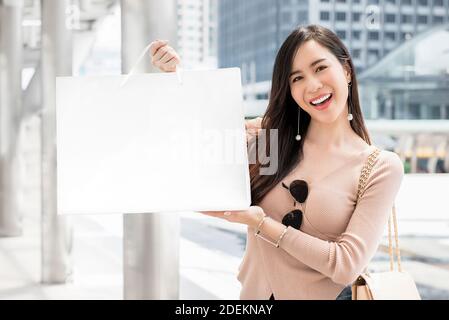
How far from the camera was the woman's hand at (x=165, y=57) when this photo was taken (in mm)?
975

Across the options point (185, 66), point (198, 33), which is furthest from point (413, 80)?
point (185, 66)

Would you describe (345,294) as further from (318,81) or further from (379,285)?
(318,81)

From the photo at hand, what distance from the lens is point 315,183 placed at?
954mm

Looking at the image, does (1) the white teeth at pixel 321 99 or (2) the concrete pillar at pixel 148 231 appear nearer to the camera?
(1) the white teeth at pixel 321 99

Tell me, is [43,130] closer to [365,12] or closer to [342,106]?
[342,106]

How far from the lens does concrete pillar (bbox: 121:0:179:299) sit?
→ 6.91ft

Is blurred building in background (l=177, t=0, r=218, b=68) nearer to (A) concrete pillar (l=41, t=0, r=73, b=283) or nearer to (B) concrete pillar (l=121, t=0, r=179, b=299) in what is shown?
(A) concrete pillar (l=41, t=0, r=73, b=283)

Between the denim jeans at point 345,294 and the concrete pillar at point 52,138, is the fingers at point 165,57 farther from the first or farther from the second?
the concrete pillar at point 52,138

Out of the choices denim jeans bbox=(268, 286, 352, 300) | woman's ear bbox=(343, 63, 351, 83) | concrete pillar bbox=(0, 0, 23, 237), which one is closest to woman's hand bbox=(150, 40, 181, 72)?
woman's ear bbox=(343, 63, 351, 83)

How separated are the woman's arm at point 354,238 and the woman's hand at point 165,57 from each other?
29 centimetres

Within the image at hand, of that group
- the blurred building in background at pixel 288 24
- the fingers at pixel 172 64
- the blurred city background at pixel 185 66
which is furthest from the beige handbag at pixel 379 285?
the blurred building in background at pixel 288 24

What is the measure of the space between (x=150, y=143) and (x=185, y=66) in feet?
1.06
